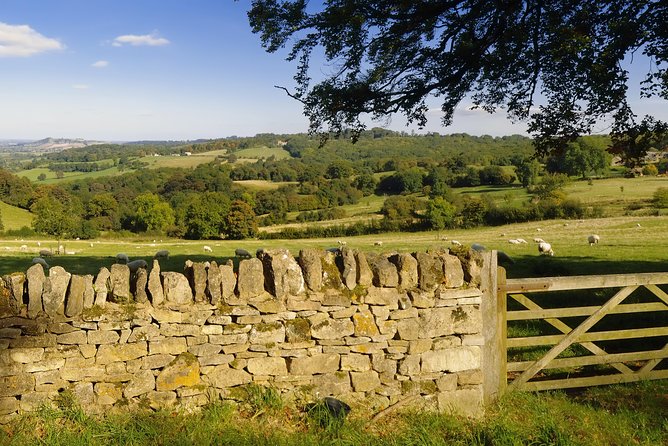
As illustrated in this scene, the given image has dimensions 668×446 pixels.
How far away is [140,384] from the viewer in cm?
438

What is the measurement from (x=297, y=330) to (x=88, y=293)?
2.07 metres

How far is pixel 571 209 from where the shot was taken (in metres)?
49.1

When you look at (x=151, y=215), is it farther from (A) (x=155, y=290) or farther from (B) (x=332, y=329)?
(B) (x=332, y=329)

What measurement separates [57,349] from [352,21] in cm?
777

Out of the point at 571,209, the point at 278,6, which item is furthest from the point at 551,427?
the point at 571,209

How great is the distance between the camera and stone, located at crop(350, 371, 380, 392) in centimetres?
478

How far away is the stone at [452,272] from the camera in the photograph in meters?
4.94

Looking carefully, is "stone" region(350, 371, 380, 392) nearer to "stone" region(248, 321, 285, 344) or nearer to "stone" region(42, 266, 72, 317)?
"stone" region(248, 321, 285, 344)

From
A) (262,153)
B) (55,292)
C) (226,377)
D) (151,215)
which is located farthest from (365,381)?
(262,153)

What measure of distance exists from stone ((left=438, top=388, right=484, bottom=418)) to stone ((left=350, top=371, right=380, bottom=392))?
2.59 feet

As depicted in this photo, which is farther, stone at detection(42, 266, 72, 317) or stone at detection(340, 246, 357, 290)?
stone at detection(340, 246, 357, 290)

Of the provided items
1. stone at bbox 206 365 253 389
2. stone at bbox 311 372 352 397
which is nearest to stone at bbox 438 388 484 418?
stone at bbox 311 372 352 397

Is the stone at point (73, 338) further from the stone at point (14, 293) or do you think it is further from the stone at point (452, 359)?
the stone at point (452, 359)

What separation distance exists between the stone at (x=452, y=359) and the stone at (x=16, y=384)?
3.94m
